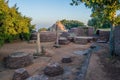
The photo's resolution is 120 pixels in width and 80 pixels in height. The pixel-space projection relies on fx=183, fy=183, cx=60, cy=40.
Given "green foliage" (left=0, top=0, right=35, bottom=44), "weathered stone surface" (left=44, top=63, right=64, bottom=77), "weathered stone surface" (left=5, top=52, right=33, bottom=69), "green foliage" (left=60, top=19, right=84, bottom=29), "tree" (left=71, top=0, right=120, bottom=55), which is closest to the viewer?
"weathered stone surface" (left=44, top=63, right=64, bottom=77)

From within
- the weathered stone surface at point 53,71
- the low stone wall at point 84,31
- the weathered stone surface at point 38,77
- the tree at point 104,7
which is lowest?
the weathered stone surface at point 38,77

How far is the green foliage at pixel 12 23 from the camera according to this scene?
1395cm

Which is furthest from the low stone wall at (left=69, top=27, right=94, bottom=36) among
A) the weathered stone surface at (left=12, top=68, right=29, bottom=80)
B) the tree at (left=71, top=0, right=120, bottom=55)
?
the weathered stone surface at (left=12, top=68, right=29, bottom=80)

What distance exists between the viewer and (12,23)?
18.6 meters

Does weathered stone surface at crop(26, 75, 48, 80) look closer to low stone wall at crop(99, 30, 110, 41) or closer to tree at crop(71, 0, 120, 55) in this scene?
tree at crop(71, 0, 120, 55)

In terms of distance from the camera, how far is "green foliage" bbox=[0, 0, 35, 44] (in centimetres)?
1395

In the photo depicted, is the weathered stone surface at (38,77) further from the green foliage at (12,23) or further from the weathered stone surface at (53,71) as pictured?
the green foliage at (12,23)

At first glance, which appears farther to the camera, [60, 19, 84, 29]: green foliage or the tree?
[60, 19, 84, 29]: green foliage

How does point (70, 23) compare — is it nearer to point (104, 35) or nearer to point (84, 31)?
point (84, 31)

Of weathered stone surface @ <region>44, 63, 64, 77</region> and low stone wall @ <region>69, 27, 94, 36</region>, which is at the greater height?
low stone wall @ <region>69, 27, 94, 36</region>

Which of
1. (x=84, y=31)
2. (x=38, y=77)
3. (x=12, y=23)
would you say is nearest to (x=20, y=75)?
(x=38, y=77)

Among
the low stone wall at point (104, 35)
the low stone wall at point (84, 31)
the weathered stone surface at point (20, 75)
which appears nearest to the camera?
the weathered stone surface at point (20, 75)

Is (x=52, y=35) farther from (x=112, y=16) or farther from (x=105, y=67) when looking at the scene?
(x=105, y=67)

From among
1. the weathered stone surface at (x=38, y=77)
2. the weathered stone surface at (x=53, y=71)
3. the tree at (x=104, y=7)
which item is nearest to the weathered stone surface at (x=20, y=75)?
the weathered stone surface at (x=38, y=77)
